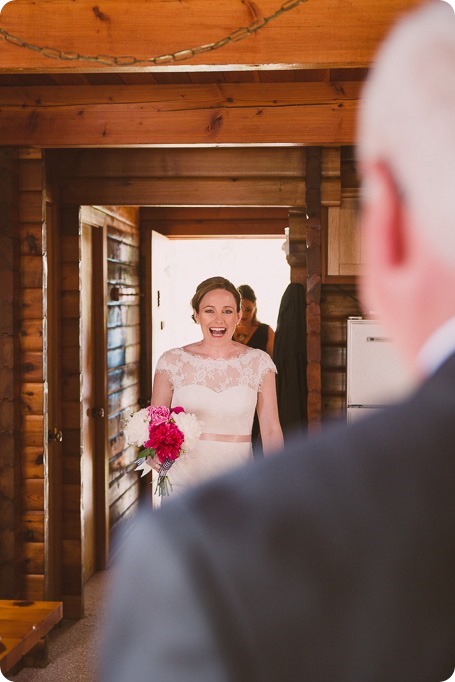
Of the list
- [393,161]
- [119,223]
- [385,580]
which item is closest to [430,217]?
[393,161]

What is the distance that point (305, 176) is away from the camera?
4395mm

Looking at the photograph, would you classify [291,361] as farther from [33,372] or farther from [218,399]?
[33,372]

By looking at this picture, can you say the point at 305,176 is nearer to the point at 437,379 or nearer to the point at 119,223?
the point at 119,223

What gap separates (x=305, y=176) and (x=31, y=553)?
8.11 feet

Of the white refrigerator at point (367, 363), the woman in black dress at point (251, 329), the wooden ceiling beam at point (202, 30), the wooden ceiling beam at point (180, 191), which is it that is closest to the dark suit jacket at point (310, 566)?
the wooden ceiling beam at point (202, 30)

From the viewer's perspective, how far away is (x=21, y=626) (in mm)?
2439

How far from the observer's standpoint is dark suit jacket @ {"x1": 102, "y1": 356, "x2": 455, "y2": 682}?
0.36 m

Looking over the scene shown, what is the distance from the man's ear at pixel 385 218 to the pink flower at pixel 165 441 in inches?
115

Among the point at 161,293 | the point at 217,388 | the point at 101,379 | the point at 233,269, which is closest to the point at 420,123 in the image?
the point at 217,388

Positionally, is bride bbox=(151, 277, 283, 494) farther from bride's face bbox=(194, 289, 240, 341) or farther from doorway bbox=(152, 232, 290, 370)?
doorway bbox=(152, 232, 290, 370)

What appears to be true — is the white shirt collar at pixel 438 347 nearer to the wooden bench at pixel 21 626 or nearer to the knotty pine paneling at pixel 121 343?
the wooden bench at pixel 21 626

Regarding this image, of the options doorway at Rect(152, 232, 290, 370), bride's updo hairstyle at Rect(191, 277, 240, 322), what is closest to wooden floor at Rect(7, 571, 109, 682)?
bride's updo hairstyle at Rect(191, 277, 240, 322)

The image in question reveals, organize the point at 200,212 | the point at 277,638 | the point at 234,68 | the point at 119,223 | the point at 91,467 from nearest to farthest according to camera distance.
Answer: the point at 277,638, the point at 234,68, the point at 91,467, the point at 119,223, the point at 200,212

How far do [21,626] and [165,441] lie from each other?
1.04 m
